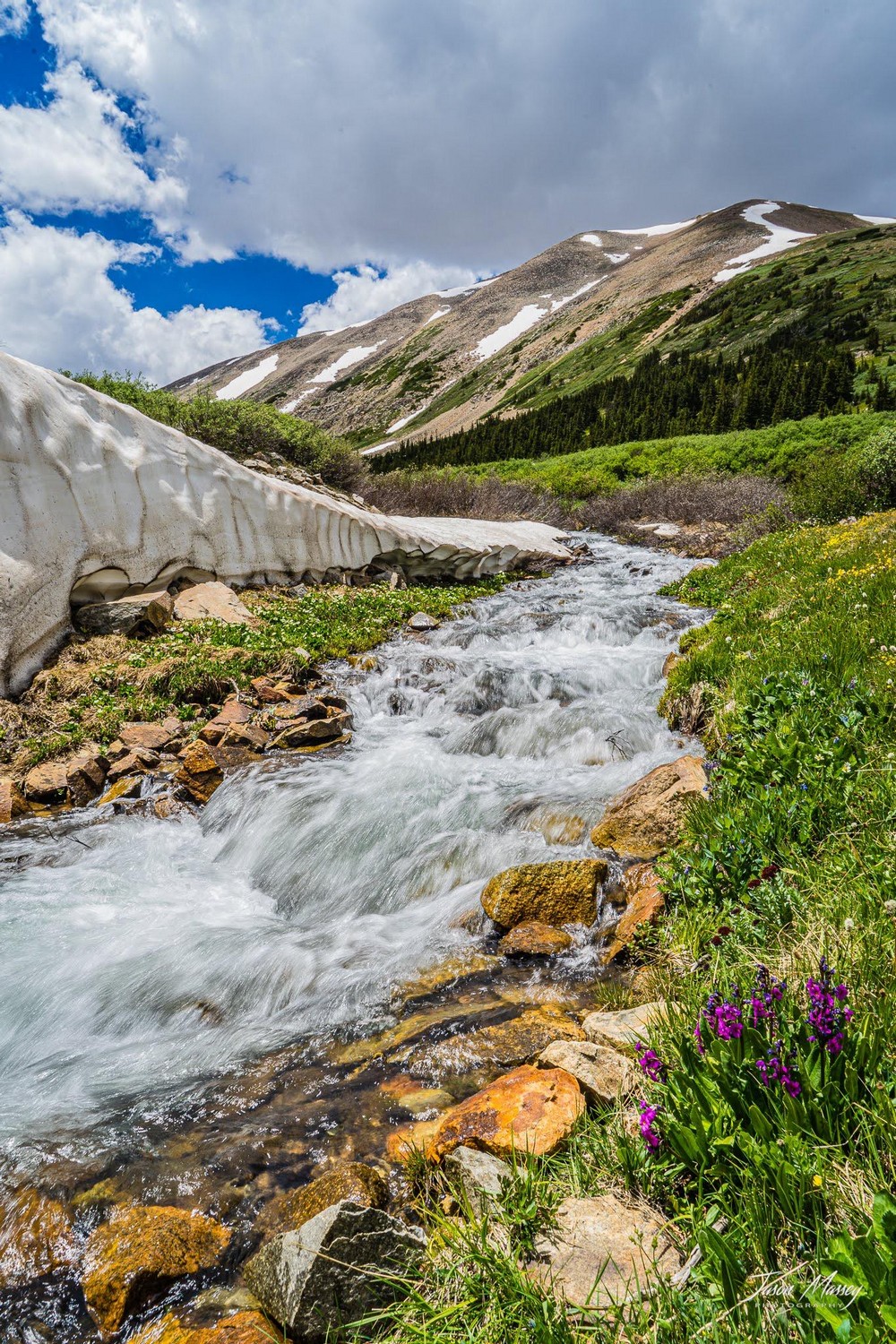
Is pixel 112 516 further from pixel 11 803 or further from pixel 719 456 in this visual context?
pixel 719 456

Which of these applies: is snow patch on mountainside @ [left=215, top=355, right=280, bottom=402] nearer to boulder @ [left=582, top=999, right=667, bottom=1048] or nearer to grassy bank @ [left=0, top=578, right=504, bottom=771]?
grassy bank @ [left=0, top=578, right=504, bottom=771]

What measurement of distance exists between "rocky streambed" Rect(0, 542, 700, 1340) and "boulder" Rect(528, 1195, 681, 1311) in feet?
2.16

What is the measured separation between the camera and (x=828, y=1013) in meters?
1.78

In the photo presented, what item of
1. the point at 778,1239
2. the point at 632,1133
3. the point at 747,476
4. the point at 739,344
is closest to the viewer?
the point at 778,1239

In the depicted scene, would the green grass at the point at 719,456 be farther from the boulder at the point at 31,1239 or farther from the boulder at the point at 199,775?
the boulder at the point at 31,1239

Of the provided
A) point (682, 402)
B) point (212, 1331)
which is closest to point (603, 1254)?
point (212, 1331)

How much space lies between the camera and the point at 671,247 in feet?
378

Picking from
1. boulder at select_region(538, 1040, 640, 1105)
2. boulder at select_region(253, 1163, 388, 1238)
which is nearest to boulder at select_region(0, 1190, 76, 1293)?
boulder at select_region(253, 1163, 388, 1238)

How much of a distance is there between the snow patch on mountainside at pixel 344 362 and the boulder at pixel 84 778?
150 m

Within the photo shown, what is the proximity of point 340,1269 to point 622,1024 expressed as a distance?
1.37 meters

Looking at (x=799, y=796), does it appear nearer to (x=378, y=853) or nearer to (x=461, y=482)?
(x=378, y=853)

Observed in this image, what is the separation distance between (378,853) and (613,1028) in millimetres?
3122

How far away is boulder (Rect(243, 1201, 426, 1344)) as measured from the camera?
5.89 feet

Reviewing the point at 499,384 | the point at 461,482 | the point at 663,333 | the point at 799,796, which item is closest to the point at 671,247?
the point at 499,384
